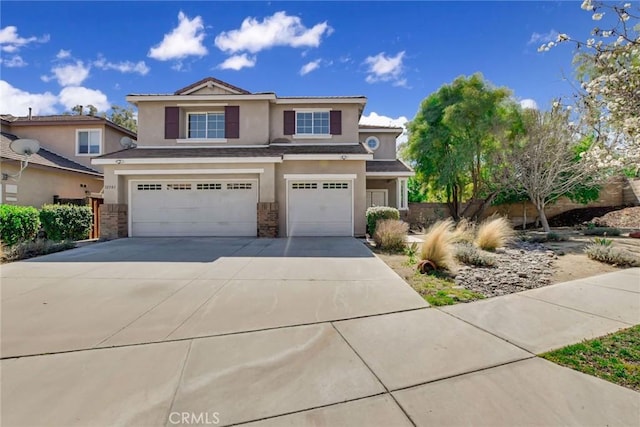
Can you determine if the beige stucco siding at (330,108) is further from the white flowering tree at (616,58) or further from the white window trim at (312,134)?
the white flowering tree at (616,58)

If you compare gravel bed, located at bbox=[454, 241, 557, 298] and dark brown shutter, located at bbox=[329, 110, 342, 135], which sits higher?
dark brown shutter, located at bbox=[329, 110, 342, 135]

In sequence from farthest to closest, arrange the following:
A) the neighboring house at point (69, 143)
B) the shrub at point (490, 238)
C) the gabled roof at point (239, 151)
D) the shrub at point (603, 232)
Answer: the neighboring house at point (69, 143), the shrub at point (603, 232), the gabled roof at point (239, 151), the shrub at point (490, 238)

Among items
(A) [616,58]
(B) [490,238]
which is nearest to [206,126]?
(B) [490,238]

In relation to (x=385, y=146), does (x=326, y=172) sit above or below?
below

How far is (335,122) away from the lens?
14320 millimetres

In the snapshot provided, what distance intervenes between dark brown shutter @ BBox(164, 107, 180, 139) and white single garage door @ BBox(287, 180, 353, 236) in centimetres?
647

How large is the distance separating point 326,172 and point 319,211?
1.76 m

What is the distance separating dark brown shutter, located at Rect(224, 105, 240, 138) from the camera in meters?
13.9

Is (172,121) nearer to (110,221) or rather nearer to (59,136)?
(110,221)

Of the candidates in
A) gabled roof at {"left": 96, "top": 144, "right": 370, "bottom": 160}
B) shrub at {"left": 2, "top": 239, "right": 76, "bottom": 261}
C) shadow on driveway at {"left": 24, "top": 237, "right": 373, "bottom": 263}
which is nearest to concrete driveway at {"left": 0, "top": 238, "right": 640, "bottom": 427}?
shadow on driveway at {"left": 24, "top": 237, "right": 373, "bottom": 263}

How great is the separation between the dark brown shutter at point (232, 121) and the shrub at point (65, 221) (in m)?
7.08

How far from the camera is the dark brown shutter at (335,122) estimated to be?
562 inches

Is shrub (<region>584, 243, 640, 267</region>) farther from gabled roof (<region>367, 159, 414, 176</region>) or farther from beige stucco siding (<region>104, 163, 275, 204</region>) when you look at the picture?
beige stucco siding (<region>104, 163, 275, 204</region>)

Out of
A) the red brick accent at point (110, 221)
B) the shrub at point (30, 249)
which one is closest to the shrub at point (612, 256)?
the shrub at point (30, 249)
